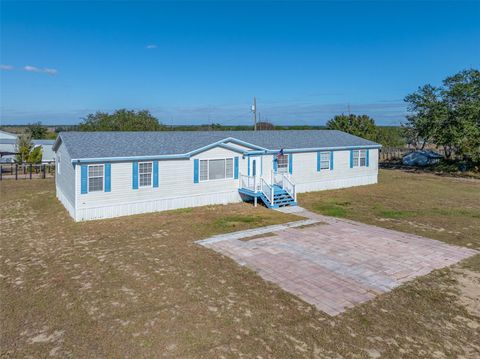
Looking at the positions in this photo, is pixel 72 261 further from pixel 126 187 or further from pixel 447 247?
pixel 447 247

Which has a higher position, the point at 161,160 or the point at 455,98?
the point at 455,98

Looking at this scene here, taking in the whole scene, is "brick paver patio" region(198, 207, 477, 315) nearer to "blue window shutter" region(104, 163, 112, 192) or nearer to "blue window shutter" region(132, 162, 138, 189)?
"blue window shutter" region(132, 162, 138, 189)

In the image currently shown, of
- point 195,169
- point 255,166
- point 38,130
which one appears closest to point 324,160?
point 255,166

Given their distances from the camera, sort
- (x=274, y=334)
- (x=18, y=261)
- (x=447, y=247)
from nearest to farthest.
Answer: (x=274, y=334) → (x=18, y=261) → (x=447, y=247)

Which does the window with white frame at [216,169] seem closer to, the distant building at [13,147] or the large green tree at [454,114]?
the large green tree at [454,114]

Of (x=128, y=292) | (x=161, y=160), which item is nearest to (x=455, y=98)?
(x=161, y=160)

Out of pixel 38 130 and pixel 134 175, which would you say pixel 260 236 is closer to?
pixel 134 175
